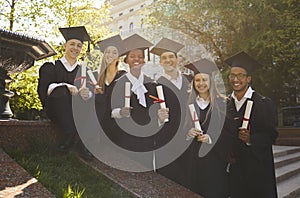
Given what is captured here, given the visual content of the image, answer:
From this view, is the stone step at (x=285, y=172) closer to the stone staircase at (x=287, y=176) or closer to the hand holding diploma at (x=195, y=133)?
the stone staircase at (x=287, y=176)

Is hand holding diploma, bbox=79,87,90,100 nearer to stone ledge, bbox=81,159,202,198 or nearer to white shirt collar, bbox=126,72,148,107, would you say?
white shirt collar, bbox=126,72,148,107

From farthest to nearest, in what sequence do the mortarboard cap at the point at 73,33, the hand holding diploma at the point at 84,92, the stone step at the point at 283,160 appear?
1. the stone step at the point at 283,160
2. the mortarboard cap at the point at 73,33
3. the hand holding diploma at the point at 84,92

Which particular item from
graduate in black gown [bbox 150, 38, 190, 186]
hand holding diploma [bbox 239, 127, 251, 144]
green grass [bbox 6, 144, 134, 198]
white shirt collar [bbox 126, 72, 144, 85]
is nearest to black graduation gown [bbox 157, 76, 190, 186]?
graduate in black gown [bbox 150, 38, 190, 186]

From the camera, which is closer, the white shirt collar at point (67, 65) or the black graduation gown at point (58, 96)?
the black graduation gown at point (58, 96)

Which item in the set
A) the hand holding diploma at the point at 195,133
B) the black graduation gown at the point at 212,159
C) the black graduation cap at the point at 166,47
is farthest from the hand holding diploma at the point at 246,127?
the black graduation cap at the point at 166,47

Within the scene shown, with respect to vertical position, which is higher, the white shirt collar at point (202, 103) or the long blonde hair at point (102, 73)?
the long blonde hair at point (102, 73)

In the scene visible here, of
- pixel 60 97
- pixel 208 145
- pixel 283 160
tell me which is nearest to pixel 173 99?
pixel 208 145

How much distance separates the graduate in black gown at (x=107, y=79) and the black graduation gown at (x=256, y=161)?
152 cm

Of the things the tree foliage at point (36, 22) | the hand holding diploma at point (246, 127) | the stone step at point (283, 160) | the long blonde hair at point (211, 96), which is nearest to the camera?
the hand holding diploma at point (246, 127)

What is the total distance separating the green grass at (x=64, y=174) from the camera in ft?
9.50

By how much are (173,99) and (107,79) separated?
0.86 meters

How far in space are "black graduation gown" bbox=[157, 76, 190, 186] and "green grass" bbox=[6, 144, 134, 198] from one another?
2.73 ft

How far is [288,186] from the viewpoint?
5469 mm

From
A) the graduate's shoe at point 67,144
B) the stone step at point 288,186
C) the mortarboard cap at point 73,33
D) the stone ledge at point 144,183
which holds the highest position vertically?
the mortarboard cap at point 73,33
